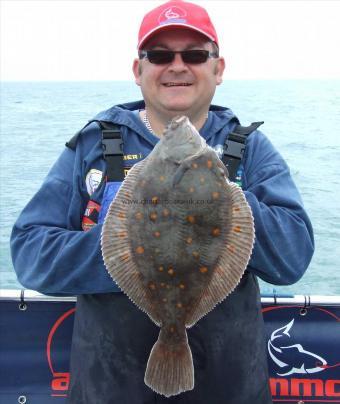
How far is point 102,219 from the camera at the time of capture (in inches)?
89.9

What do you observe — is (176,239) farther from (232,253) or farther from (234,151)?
(234,151)

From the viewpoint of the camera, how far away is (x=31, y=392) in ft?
11.3

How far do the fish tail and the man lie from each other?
0.26 m

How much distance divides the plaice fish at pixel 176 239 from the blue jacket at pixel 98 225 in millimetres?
181

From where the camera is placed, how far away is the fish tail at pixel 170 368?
1999 millimetres

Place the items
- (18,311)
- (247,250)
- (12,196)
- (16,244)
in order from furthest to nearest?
1. (12,196)
2. (18,311)
3. (16,244)
4. (247,250)

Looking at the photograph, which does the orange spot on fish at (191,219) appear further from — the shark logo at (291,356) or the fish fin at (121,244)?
the shark logo at (291,356)

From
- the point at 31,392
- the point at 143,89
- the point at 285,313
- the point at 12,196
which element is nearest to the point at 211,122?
the point at 143,89

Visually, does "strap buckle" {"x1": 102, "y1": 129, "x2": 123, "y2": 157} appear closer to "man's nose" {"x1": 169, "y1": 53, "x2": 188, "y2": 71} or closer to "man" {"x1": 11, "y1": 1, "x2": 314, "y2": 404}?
"man" {"x1": 11, "y1": 1, "x2": 314, "y2": 404}

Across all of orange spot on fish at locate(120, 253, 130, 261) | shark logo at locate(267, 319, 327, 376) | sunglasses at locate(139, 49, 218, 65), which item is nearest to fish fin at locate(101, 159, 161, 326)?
orange spot on fish at locate(120, 253, 130, 261)

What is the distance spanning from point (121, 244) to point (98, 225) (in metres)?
0.22

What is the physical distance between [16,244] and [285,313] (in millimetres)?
2023

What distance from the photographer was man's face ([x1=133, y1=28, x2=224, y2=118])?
2.32 meters

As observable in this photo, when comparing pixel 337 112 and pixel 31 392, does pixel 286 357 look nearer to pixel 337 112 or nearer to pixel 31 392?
pixel 31 392
